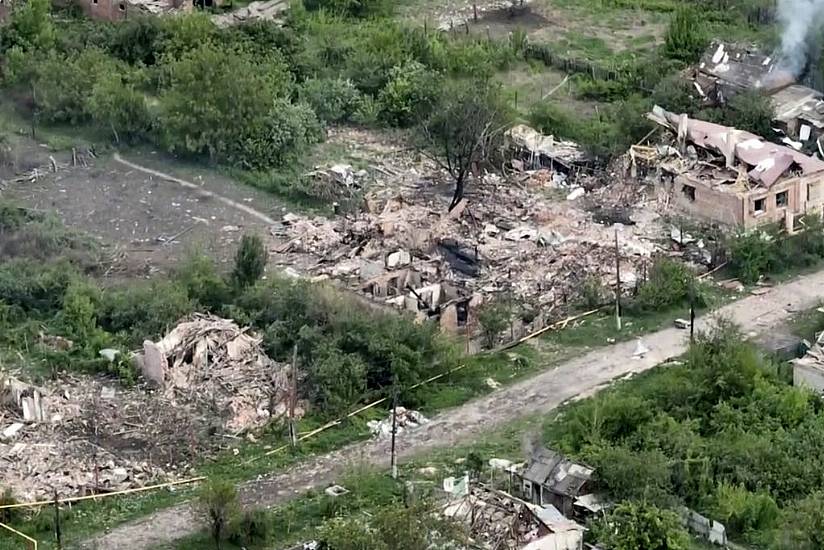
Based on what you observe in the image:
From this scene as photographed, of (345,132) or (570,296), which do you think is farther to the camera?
(345,132)

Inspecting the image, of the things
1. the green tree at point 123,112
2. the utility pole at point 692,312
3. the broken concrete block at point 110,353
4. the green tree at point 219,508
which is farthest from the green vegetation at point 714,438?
the green tree at point 123,112

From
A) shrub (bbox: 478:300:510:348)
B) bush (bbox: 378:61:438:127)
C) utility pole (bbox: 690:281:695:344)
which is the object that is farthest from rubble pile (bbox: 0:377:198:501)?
bush (bbox: 378:61:438:127)

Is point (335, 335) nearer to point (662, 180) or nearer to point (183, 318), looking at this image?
point (183, 318)

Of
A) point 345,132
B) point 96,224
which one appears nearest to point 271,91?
point 345,132

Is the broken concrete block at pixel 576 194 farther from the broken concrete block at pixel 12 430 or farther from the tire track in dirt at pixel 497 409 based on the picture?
the broken concrete block at pixel 12 430

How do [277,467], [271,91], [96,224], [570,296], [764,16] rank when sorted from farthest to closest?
[764,16], [271,91], [96,224], [570,296], [277,467]

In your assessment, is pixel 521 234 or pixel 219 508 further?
pixel 521 234

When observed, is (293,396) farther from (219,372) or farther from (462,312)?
(462,312)

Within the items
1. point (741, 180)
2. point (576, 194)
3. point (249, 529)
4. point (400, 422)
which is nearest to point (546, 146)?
point (576, 194)
